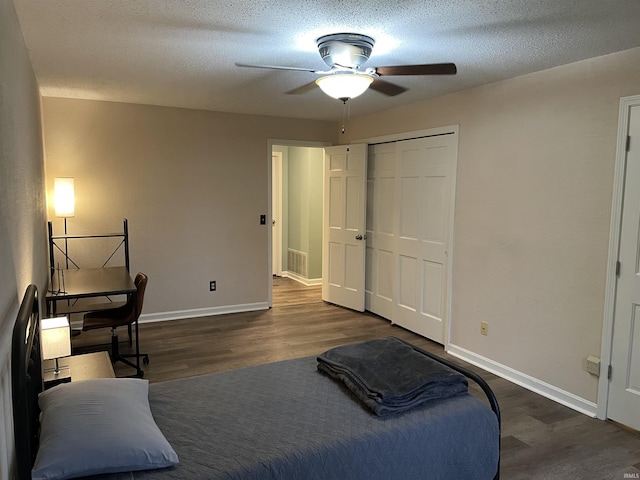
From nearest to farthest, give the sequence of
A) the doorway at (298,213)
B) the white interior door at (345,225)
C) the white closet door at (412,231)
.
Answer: the white closet door at (412,231) < the white interior door at (345,225) < the doorway at (298,213)

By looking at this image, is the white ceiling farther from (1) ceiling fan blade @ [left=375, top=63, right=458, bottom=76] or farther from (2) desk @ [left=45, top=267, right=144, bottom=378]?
(2) desk @ [left=45, top=267, right=144, bottom=378]

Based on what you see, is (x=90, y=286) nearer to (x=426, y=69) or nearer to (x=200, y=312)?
(x=200, y=312)

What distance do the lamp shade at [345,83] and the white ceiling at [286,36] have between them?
0.78 feet

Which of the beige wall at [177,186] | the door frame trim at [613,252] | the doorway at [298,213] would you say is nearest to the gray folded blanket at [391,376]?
the door frame trim at [613,252]

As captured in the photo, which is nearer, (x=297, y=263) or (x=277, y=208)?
(x=297, y=263)

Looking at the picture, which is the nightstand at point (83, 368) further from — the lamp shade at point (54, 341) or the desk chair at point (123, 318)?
the desk chair at point (123, 318)

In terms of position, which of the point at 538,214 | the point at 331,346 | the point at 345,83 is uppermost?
the point at 345,83

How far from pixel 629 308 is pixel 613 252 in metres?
0.36

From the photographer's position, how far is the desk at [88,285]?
342 cm

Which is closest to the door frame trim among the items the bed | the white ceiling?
the white ceiling

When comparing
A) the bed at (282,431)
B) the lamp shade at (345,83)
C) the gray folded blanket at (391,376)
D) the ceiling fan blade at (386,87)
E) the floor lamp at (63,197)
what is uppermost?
the ceiling fan blade at (386,87)

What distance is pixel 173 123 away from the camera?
512 cm

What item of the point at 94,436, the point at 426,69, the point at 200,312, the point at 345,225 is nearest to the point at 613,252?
the point at 426,69

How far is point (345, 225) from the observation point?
5840mm
